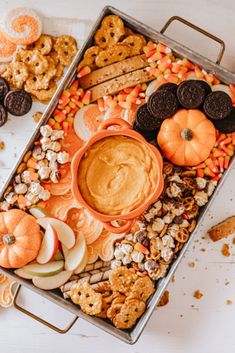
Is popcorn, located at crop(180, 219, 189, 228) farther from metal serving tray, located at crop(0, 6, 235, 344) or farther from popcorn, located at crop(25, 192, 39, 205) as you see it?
popcorn, located at crop(25, 192, 39, 205)

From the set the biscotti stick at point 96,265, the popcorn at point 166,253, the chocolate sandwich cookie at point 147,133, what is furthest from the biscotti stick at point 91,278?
the chocolate sandwich cookie at point 147,133

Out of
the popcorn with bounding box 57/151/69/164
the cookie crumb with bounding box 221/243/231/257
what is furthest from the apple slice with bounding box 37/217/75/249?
the cookie crumb with bounding box 221/243/231/257

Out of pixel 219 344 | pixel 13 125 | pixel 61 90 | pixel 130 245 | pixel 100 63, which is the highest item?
pixel 100 63

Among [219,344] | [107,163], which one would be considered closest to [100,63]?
[107,163]

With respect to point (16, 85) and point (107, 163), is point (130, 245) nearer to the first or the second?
point (107, 163)

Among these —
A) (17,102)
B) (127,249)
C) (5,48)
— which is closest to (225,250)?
(127,249)

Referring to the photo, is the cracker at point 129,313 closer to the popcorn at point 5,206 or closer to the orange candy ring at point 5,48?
the popcorn at point 5,206

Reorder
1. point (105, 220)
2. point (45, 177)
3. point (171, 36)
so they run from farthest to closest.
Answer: point (171, 36), point (45, 177), point (105, 220)
